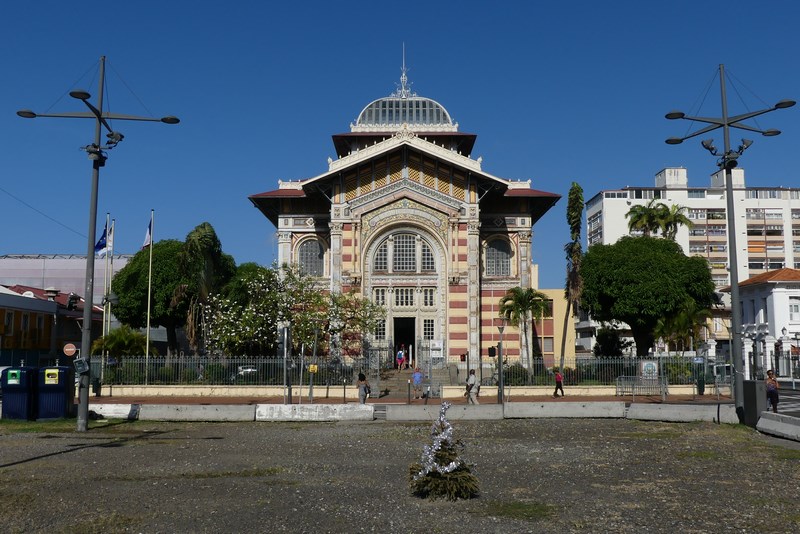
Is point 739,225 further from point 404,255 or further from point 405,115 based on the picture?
point 404,255

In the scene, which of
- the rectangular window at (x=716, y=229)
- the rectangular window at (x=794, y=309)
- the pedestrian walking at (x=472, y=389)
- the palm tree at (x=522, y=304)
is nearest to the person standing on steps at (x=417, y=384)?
the pedestrian walking at (x=472, y=389)

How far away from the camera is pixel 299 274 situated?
1811 inches

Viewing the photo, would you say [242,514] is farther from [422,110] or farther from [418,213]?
[422,110]

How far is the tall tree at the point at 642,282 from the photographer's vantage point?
159ft

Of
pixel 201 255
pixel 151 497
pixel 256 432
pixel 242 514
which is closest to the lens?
pixel 242 514

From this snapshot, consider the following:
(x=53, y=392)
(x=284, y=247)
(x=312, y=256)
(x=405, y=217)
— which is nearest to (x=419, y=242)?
(x=405, y=217)

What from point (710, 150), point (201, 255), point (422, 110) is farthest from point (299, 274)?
point (710, 150)

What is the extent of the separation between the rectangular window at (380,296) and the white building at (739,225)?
47.4 metres

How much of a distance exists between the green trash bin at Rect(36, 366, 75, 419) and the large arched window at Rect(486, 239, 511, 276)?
3027 centimetres

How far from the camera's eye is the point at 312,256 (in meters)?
50.2

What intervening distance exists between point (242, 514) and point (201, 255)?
106 feet

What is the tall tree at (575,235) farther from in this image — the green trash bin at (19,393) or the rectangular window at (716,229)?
the rectangular window at (716,229)

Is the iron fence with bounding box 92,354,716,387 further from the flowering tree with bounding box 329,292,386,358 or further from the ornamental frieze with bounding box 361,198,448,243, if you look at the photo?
the ornamental frieze with bounding box 361,198,448,243

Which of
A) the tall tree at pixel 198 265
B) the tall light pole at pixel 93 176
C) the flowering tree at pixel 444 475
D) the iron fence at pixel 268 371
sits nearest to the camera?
the flowering tree at pixel 444 475
